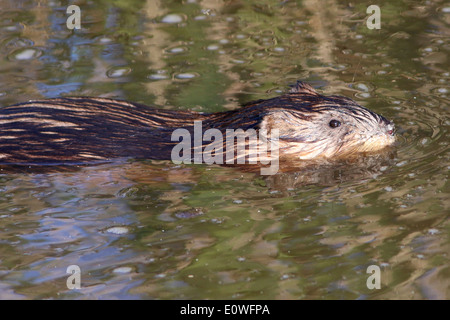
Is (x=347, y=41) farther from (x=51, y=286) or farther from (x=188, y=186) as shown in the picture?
(x=51, y=286)

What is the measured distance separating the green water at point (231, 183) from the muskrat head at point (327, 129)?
0.21 metres

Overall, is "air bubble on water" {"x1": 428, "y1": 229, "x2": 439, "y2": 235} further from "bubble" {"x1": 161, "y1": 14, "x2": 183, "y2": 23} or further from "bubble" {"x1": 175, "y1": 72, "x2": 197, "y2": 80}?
"bubble" {"x1": 161, "y1": 14, "x2": 183, "y2": 23}

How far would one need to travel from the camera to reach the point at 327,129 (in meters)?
5.22

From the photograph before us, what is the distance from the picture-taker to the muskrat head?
5180mm

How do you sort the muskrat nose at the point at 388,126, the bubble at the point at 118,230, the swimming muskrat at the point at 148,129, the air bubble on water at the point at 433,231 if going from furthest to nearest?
the muskrat nose at the point at 388,126, the swimming muskrat at the point at 148,129, the bubble at the point at 118,230, the air bubble on water at the point at 433,231

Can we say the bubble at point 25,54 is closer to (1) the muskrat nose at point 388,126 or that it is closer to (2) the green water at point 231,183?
(2) the green water at point 231,183

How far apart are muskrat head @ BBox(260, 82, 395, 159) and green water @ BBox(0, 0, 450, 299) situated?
209 mm

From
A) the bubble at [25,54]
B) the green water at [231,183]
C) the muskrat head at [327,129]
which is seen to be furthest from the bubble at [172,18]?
the muskrat head at [327,129]

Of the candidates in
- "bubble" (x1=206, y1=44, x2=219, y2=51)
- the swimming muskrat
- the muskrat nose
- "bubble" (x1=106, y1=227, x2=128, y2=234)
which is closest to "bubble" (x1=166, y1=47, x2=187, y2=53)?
"bubble" (x1=206, y1=44, x2=219, y2=51)

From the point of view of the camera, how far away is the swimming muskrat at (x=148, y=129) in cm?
509

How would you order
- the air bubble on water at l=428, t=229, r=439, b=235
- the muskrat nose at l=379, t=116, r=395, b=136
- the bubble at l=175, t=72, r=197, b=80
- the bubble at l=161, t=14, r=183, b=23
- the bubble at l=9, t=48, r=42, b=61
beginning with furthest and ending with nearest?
the bubble at l=161, t=14, r=183, b=23 → the bubble at l=9, t=48, r=42, b=61 → the bubble at l=175, t=72, r=197, b=80 → the muskrat nose at l=379, t=116, r=395, b=136 → the air bubble on water at l=428, t=229, r=439, b=235

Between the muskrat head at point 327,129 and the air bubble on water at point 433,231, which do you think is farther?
the muskrat head at point 327,129

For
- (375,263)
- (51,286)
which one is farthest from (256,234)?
(51,286)
